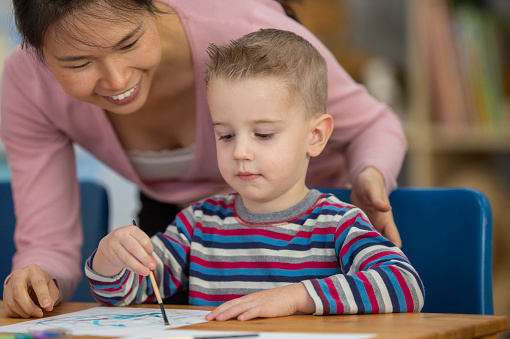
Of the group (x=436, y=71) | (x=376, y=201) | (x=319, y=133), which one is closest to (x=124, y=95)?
(x=319, y=133)

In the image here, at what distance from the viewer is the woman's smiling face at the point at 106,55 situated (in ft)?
3.30

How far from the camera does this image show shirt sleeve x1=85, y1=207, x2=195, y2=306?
3.28 feet

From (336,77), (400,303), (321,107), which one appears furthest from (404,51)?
(400,303)

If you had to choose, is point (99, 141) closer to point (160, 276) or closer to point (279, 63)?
point (160, 276)

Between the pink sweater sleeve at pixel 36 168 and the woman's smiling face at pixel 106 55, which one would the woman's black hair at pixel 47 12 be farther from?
the pink sweater sleeve at pixel 36 168

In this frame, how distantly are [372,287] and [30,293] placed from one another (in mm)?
526

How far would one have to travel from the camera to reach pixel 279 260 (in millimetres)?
993

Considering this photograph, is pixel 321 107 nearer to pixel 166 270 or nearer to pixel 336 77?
pixel 336 77

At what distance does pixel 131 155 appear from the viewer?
1364 mm

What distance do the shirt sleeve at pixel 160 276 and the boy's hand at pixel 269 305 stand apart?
23 centimetres

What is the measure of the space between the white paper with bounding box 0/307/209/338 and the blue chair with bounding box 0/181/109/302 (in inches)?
25.5

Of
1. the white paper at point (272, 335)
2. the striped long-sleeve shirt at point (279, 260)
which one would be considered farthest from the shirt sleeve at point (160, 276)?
the white paper at point (272, 335)

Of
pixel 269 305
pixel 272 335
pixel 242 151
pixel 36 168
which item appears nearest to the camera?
pixel 272 335

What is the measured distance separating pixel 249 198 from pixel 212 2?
1.33 ft
